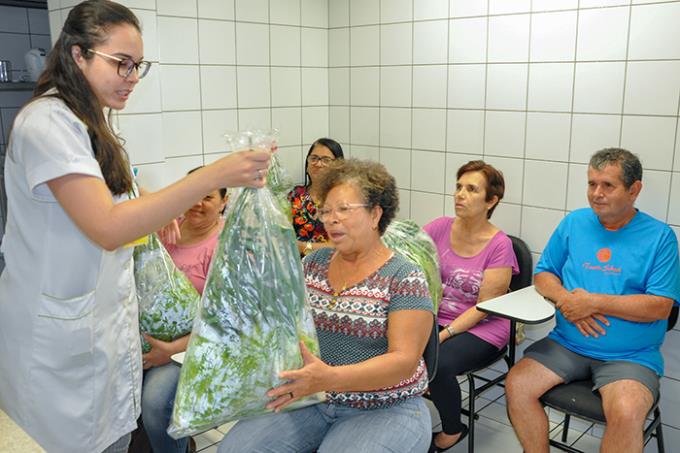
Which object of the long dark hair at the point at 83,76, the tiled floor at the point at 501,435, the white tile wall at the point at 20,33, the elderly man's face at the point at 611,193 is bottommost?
the tiled floor at the point at 501,435

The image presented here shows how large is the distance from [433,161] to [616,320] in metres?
1.36

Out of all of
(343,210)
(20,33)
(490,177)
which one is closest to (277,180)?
(343,210)

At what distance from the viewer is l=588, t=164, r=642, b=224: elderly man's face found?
2.38 meters

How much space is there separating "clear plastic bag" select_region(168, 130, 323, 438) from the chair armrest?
1.22 meters

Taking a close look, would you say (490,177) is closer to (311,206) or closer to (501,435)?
(311,206)

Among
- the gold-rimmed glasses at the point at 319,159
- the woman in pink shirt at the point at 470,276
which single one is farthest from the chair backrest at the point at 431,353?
the gold-rimmed glasses at the point at 319,159

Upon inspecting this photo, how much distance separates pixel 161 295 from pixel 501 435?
1.79 metres

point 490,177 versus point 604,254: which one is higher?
point 490,177

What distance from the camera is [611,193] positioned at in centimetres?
239

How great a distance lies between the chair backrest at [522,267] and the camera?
290 centimetres

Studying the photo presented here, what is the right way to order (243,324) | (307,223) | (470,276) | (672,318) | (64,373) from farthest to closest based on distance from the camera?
1. (307,223)
2. (470,276)
3. (672,318)
4. (64,373)
5. (243,324)

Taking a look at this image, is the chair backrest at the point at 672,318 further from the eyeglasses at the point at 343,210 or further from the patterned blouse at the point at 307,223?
the patterned blouse at the point at 307,223

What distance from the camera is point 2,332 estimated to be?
152 centimetres

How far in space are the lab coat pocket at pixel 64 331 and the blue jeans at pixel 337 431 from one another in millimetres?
490
